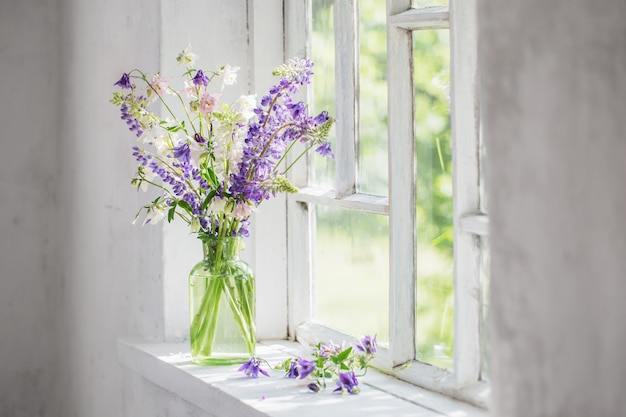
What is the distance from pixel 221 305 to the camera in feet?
6.20

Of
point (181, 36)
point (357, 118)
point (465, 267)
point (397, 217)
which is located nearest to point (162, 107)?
point (181, 36)

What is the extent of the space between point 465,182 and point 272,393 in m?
0.55

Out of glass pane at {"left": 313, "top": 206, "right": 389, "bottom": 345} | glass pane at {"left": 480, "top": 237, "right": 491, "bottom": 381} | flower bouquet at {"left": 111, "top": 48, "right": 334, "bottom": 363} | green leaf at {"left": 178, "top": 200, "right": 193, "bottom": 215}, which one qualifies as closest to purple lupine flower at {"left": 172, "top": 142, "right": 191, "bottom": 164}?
flower bouquet at {"left": 111, "top": 48, "right": 334, "bottom": 363}

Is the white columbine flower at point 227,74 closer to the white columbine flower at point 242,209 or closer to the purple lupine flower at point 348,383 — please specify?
the white columbine flower at point 242,209

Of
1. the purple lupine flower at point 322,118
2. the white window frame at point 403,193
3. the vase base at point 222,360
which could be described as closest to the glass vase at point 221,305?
the vase base at point 222,360

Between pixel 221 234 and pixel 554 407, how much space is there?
1.05 meters

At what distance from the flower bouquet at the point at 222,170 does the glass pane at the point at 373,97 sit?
0.40ft

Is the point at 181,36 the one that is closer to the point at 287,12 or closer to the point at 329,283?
the point at 287,12

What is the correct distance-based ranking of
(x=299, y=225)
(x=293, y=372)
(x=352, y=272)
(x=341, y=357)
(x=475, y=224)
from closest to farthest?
(x=475, y=224) → (x=341, y=357) → (x=293, y=372) → (x=352, y=272) → (x=299, y=225)

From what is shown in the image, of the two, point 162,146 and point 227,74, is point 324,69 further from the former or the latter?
point 162,146

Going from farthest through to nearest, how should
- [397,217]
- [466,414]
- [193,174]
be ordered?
[193,174]
[397,217]
[466,414]

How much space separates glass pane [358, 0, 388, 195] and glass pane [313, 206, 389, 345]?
0.09m

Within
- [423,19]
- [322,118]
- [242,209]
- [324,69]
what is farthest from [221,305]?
[423,19]

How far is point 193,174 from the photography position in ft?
6.04
